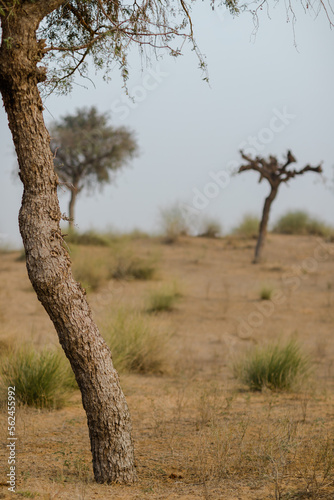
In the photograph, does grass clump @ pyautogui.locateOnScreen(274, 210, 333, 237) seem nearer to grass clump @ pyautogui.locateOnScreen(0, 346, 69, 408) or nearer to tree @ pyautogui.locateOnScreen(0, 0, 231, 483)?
grass clump @ pyautogui.locateOnScreen(0, 346, 69, 408)

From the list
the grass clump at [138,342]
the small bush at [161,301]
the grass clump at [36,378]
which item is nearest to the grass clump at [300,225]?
the small bush at [161,301]

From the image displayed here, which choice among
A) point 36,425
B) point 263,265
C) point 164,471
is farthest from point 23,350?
point 263,265

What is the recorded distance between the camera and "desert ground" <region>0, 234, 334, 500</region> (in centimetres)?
401

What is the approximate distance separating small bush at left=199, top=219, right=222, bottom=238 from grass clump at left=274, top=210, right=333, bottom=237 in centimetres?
414

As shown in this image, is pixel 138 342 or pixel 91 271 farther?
pixel 91 271

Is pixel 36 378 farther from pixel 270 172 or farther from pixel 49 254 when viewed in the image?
pixel 270 172

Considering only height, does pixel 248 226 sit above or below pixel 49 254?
above

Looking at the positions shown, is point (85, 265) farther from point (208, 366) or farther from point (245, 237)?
point (245, 237)

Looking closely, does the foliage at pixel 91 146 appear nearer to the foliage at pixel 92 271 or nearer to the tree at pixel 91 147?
the tree at pixel 91 147

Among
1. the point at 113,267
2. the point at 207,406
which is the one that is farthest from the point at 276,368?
the point at 113,267

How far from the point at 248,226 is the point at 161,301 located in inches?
548

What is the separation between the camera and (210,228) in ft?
88.5

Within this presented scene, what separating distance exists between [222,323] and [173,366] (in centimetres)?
426
